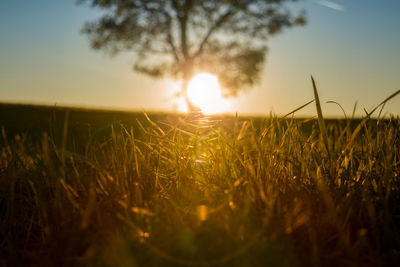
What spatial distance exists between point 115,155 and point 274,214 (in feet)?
2.54

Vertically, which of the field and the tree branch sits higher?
the tree branch

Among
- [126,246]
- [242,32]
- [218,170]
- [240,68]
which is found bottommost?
[126,246]

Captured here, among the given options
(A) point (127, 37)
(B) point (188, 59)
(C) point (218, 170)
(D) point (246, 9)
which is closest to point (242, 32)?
(D) point (246, 9)

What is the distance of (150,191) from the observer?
56.2 inches

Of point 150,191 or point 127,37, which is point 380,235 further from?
point 127,37

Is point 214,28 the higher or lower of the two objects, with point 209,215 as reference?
higher

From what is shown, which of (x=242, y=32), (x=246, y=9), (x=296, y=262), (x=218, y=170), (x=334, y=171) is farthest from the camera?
(x=242, y=32)

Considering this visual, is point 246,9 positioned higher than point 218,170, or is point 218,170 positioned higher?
point 246,9

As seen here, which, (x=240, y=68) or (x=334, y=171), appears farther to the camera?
(x=240, y=68)

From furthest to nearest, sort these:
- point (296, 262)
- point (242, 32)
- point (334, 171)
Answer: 1. point (242, 32)
2. point (334, 171)
3. point (296, 262)

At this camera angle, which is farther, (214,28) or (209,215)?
(214,28)

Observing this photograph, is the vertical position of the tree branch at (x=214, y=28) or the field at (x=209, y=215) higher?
the tree branch at (x=214, y=28)

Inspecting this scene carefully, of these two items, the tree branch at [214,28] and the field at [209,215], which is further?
the tree branch at [214,28]

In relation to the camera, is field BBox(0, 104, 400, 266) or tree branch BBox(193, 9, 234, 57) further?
tree branch BBox(193, 9, 234, 57)
